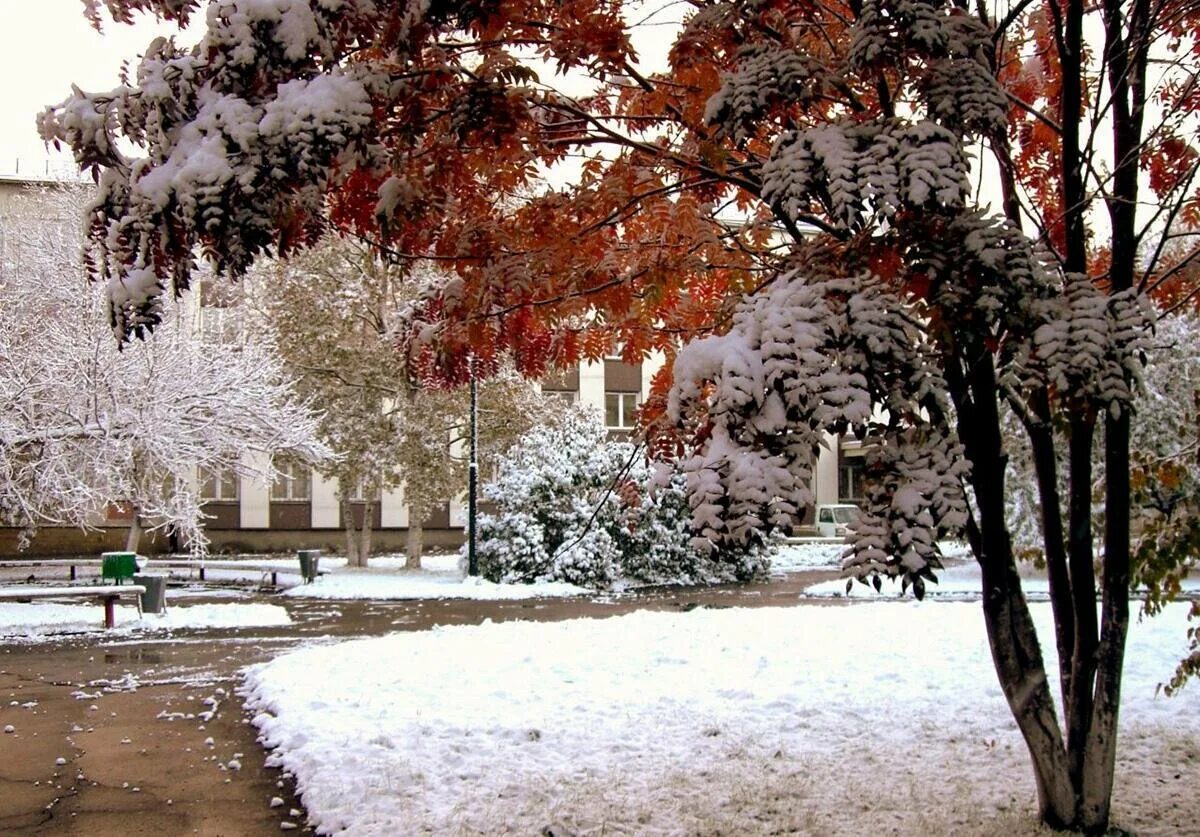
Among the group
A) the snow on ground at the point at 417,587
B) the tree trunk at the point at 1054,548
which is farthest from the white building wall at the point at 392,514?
the tree trunk at the point at 1054,548

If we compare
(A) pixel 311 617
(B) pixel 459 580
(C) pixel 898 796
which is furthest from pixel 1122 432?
(B) pixel 459 580

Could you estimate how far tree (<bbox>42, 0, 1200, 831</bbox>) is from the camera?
313 centimetres

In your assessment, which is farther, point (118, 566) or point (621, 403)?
point (621, 403)

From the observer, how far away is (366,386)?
26672mm

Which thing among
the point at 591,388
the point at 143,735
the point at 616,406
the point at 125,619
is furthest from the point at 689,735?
the point at 616,406

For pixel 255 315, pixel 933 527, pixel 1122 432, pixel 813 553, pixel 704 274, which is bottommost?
pixel 813 553

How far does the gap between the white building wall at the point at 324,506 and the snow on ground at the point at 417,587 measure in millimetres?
11394

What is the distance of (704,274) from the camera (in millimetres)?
6305

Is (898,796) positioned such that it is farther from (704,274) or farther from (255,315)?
(255,315)

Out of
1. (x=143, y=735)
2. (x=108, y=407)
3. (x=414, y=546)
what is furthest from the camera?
(x=414, y=546)

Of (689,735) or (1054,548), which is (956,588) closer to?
(689,735)

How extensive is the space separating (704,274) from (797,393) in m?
3.49

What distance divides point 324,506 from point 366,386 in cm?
1342

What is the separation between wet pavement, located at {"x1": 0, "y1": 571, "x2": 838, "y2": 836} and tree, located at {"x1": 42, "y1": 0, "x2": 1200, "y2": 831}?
2.91 meters
